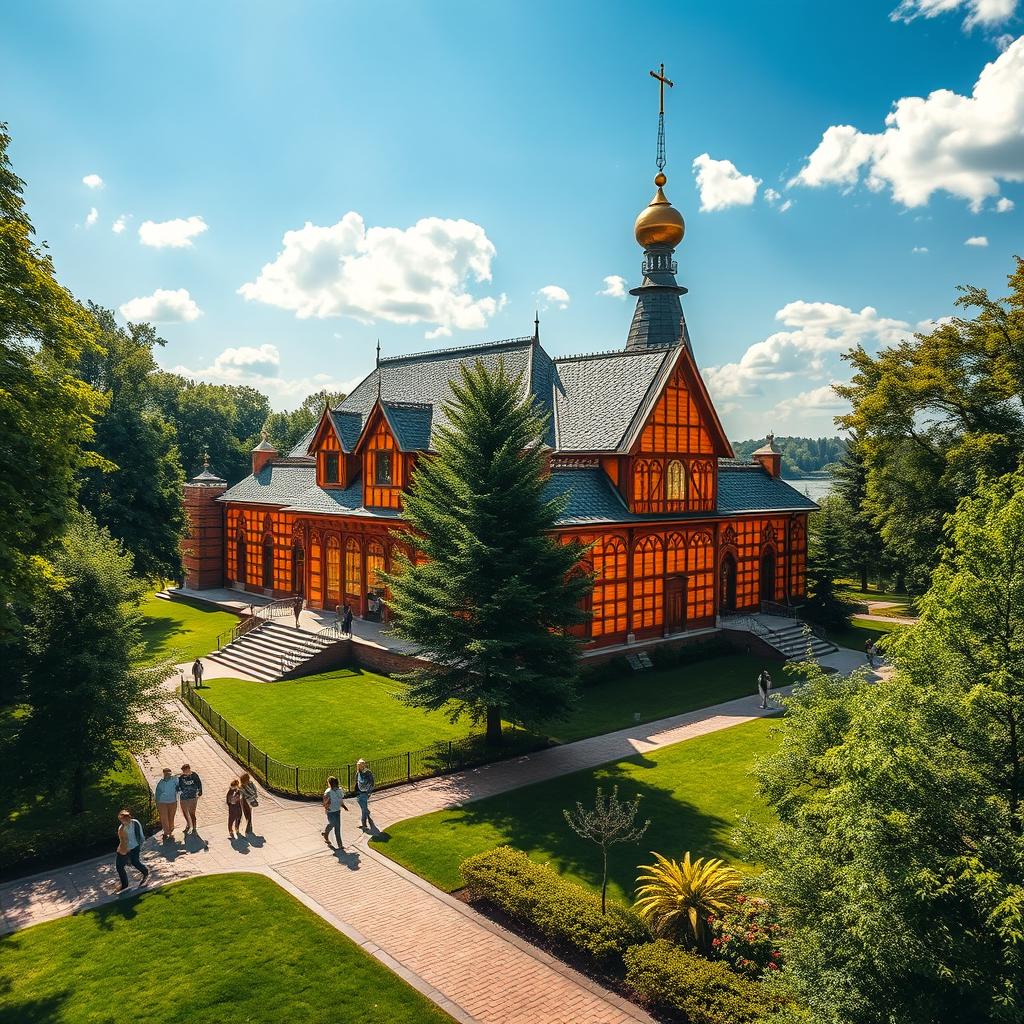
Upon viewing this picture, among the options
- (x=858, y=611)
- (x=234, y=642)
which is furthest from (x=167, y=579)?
(x=858, y=611)

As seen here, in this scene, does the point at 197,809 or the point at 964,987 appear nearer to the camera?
the point at 964,987

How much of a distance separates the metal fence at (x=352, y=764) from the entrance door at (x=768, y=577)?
2264cm

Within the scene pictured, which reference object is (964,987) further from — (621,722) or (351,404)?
(351,404)

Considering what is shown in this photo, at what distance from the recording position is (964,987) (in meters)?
7.18

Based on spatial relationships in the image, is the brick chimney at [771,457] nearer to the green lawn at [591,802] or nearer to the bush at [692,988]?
the green lawn at [591,802]

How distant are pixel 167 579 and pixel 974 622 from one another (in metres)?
44.8

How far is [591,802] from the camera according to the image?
1891cm

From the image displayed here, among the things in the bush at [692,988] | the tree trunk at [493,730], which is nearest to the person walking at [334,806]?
the tree trunk at [493,730]

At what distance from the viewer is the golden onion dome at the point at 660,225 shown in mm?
46844

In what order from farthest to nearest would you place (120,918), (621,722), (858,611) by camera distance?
(858,611) → (621,722) → (120,918)

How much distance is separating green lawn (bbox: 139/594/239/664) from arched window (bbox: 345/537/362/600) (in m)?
6.58

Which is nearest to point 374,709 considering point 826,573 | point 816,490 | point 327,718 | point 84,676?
point 327,718

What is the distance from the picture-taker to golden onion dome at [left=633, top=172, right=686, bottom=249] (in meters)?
46.8

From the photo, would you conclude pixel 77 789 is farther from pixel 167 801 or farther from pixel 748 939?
pixel 748 939
